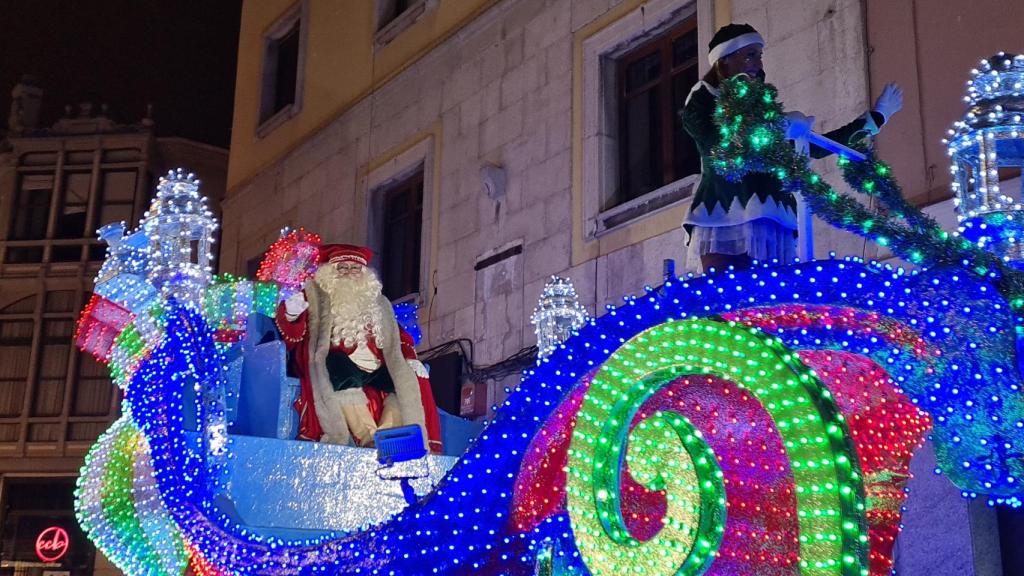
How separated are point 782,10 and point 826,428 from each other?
6.18 metres

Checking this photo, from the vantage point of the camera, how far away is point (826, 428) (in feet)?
7.63

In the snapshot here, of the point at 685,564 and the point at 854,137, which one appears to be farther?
the point at 854,137

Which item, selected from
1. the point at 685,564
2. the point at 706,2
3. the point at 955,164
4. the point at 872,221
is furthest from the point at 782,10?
the point at 685,564

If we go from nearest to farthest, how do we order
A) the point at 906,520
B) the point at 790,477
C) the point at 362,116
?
the point at 790,477, the point at 906,520, the point at 362,116

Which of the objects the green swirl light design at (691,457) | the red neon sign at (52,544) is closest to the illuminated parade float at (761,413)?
the green swirl light design at (691,457)

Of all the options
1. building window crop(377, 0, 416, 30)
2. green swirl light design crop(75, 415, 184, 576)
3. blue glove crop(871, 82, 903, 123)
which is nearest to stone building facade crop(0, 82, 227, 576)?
building window crop(377, 0, 416, 30)

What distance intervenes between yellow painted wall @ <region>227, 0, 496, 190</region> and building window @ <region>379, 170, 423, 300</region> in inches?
50.8

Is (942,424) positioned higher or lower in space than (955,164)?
lower

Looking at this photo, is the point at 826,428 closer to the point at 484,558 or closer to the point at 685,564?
the point at 685,564

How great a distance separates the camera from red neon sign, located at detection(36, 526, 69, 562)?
2147cm

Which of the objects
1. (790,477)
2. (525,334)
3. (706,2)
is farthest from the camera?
(525,334)

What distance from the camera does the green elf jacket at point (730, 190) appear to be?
393cm

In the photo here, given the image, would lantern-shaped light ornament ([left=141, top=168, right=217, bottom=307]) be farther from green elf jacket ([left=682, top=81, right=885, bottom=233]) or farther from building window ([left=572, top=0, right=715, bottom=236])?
building window ([left=572, top=0, right=715, bottom=236])

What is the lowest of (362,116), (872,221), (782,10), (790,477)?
(790,477)
